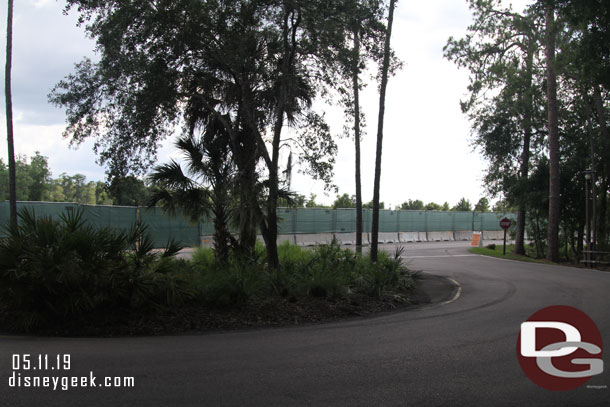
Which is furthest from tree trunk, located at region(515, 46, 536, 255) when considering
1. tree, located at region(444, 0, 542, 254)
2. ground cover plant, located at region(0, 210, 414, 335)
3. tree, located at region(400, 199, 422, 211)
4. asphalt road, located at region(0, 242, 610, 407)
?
tree, located at region(400, 199, 422, 211)

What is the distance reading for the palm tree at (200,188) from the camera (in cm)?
1285

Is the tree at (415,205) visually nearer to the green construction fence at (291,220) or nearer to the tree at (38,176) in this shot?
the green construction fence at (291,220)

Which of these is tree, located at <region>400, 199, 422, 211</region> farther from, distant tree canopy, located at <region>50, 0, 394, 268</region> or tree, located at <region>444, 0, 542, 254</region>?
distant tree canopy, located at <region>50, 0, 394, 268</region>

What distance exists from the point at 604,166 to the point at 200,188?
2230 centimetres

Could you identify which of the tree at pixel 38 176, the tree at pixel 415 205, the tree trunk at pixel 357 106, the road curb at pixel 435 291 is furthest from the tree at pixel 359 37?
the tree at pixel 38 176

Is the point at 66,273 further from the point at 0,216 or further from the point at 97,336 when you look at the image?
the point at 0,216

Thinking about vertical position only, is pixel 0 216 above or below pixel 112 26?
below

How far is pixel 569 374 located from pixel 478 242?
32.3 m

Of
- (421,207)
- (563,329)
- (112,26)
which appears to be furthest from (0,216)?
(421,207)

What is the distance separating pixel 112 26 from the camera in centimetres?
1088

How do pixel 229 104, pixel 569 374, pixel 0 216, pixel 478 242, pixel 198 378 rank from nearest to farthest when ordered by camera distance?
pixel 198 378 → pixel 569 374 → pixel 229 104 → pixel 0 216 → pixel 478 242

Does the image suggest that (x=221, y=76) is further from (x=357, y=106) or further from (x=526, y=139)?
(x=526, y=139)

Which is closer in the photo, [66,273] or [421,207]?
[66,273]

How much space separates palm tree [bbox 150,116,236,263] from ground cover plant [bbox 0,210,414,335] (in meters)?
2.93
